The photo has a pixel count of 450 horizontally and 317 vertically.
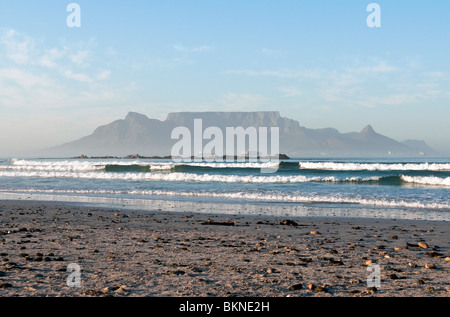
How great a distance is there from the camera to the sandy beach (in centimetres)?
509

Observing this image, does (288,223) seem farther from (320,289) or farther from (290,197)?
(290,197)

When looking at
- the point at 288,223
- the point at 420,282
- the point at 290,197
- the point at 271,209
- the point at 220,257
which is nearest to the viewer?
the point at 420,282

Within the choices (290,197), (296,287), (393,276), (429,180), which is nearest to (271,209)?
(290,197)

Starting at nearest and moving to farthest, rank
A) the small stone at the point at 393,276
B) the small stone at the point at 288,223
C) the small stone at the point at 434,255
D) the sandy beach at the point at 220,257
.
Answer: the sandy beach at the point at 220,257 < the small stone at the point at 393,276 < the small stone at the point at 434,255 < the small stone at the point at 288,223

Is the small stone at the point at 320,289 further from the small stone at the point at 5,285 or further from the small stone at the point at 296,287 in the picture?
the small stone at the point at 5,285

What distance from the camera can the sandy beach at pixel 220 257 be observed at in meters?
5.09

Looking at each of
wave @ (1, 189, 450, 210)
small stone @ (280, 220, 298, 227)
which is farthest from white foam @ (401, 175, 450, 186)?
small stone @ (280, 220, 298, 227)

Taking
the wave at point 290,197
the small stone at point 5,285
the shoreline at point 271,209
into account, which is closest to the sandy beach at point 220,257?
the small stone at point 5,285

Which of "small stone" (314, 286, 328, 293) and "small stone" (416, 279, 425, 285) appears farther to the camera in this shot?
"small stone" (416, 279, 425, 285)

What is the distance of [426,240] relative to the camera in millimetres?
9102

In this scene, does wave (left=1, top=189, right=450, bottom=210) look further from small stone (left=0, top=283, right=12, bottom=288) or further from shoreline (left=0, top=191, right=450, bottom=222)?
small stone (left=0, top=283, right=12, bottom=288)

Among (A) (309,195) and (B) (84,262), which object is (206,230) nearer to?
(B) (84,262)

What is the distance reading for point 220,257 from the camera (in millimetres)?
7051

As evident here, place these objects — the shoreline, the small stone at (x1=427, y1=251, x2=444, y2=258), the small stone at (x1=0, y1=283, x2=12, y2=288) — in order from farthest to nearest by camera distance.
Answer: the shoreline, the small stone at (x1=427, y1=251, x2=444, y2=258), the small stone at (x1=0, y1=283, x2=12, y2=288)
